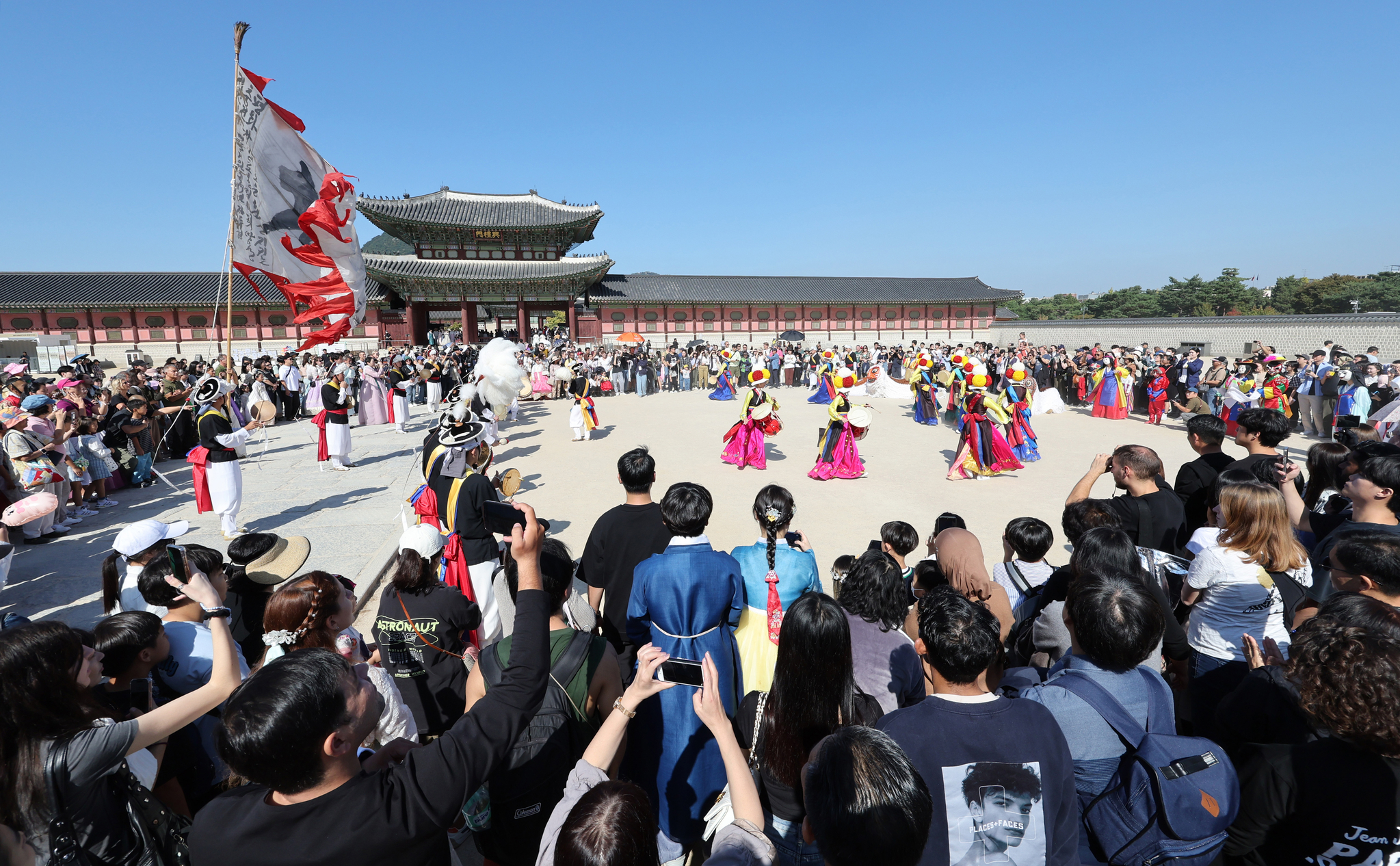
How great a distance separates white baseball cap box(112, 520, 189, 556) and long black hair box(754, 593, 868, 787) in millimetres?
2654

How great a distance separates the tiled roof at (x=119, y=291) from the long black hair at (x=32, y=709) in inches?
1142

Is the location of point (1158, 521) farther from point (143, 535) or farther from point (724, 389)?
point (724, 389)

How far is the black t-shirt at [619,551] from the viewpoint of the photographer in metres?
3.02

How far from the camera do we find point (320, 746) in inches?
47.2

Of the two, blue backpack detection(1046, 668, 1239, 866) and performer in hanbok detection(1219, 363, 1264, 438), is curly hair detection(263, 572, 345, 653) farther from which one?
performer in hanbok detection(1219, 363, 1264, 438)

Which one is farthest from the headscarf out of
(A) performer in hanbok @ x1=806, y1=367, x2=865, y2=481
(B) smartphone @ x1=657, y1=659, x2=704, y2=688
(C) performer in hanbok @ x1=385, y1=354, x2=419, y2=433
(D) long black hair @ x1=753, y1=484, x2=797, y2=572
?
(C) performer in hanbok @ x1=385, y1=354, x2=419, y2=433

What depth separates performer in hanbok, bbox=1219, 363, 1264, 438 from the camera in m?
11.3

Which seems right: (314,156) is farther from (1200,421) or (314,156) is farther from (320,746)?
(1200,421)

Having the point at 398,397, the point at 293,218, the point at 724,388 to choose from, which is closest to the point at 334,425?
the point at 293,218

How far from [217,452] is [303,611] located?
486cm

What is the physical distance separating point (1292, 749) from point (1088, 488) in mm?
2617

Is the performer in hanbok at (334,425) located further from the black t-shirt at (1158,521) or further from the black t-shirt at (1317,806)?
the black t-shirt at (1317,806)

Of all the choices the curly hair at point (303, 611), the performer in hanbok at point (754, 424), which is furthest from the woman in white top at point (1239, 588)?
the performer in hanbok at point (754, 424)

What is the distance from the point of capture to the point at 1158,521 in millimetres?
3371
